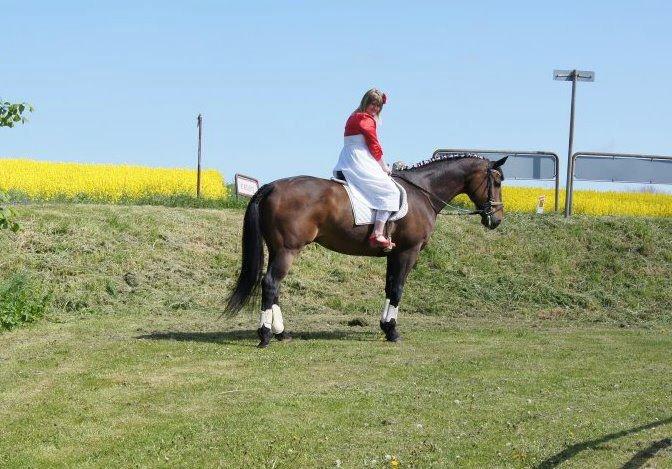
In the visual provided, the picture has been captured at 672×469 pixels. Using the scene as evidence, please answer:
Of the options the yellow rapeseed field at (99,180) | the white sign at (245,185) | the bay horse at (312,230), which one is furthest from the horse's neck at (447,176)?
the yellow rapeseed field at (99,180)

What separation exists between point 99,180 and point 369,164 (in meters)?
17.9

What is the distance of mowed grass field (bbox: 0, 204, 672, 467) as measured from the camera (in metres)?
7.43

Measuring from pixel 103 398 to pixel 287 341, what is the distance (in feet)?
11.5

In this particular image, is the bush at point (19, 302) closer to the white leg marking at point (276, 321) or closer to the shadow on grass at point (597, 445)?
the white leg marking at point (276, 321)

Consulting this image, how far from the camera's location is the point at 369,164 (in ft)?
38.7

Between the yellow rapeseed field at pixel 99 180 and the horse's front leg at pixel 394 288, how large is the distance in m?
12.7

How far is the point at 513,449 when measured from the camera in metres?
7.25

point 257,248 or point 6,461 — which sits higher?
point 257,248

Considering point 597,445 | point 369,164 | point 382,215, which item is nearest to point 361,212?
point 382,215

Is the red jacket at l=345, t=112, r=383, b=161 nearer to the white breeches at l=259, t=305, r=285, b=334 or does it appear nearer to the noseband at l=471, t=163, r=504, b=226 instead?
the noseband at l=471, t=163, r=504, b=226

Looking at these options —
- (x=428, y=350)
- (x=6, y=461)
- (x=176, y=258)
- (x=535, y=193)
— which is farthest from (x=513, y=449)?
(x=535, y=193)

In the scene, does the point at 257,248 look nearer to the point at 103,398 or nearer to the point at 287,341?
the point at 287,341

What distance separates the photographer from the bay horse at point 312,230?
1146 centimetres

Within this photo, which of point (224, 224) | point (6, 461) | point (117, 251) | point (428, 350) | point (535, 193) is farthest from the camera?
point (535, 193)
